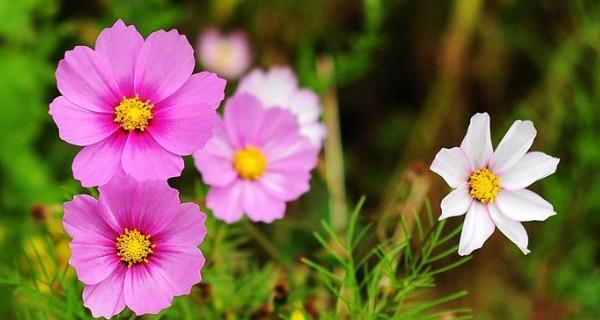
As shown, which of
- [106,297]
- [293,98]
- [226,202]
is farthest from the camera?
[293,98]

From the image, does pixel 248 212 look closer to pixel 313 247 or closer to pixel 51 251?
pixel 51 251

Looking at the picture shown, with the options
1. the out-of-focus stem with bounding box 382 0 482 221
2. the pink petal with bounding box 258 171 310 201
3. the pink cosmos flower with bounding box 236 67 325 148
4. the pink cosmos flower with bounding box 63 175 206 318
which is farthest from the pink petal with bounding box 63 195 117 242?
the out-of-focus stem with bounding box 382 0 482 221

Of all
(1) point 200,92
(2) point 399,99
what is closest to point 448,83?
(2) point 399,99

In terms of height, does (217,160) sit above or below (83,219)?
above

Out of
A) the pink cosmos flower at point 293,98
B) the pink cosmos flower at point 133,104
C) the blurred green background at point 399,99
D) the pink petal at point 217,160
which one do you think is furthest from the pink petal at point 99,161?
the blurred green background at point 399,99

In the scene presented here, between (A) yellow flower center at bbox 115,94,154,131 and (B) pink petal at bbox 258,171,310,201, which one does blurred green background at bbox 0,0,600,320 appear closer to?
(B) pink petal at bbox 258,171,310,201

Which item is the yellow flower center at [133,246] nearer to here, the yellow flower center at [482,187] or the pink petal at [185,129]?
the pink petal at [185,129]

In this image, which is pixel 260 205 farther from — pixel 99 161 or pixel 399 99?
pixel 399 99
